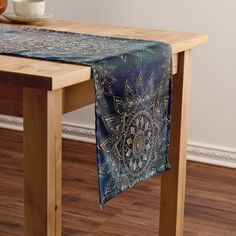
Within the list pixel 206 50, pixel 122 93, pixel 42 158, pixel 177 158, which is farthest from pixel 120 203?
pixel 42 158

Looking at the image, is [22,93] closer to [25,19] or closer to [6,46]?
[6,46]

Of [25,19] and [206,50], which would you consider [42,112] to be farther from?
[206,50]

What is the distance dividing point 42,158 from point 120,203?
1298 millimetres

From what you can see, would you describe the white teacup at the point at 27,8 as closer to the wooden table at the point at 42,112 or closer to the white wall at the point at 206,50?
the wooden table at the point at 42,112

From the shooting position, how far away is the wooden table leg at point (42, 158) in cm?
142

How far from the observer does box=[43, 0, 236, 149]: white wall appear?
121 inches

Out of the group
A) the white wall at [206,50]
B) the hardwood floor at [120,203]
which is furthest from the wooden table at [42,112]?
the white wall at [206,50]

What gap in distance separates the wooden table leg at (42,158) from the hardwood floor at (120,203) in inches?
38.0

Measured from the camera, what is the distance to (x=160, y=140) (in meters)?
1.86

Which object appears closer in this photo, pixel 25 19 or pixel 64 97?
pixel 64 97

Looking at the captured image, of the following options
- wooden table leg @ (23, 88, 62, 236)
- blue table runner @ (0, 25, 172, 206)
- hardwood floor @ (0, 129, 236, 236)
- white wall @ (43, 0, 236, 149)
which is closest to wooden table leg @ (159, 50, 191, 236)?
blue table runner @ (0, 25, 172, 206)

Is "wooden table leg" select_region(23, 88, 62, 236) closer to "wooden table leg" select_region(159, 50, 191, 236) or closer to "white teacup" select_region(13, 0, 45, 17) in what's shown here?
"wooden table leg" select_region(159, 50, 191, 236)

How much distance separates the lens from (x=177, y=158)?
207cm

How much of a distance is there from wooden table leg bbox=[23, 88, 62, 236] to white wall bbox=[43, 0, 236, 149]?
5.71 ft
